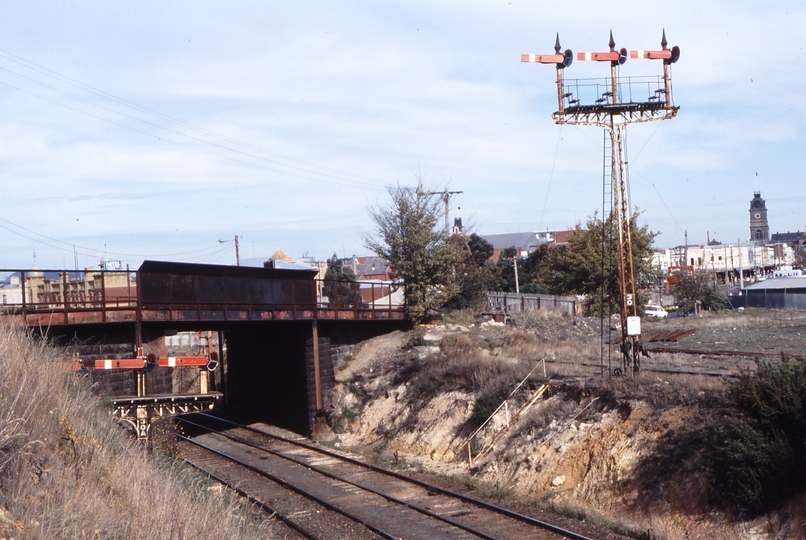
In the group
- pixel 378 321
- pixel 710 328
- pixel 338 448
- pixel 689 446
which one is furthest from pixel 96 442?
pixel 710 328

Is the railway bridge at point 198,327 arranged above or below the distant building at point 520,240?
below

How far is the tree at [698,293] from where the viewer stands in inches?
2329

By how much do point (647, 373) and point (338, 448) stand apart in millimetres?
10750

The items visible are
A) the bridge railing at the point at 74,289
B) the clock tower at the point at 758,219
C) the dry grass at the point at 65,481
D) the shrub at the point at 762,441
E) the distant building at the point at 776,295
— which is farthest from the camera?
the clock tower at the point at 758,219

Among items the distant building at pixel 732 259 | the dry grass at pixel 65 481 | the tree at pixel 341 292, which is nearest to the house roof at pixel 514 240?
the distant building at pixel 732 259

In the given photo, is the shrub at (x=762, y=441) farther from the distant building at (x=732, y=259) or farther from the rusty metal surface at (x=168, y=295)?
the distant building at (x=732, y=259)

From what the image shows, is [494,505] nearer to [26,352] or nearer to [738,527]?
[738,527]

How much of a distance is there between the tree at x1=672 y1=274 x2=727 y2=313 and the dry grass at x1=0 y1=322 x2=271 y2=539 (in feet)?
186

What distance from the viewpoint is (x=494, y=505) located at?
15695mm

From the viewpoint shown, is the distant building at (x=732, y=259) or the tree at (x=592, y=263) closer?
the tree at (x=592, y=263)

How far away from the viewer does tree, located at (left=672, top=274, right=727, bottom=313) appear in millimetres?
59156

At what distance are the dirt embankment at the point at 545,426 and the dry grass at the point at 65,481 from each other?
883 centimetres

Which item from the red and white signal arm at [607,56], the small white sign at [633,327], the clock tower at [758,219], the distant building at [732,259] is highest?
the clock tower at [758,219]

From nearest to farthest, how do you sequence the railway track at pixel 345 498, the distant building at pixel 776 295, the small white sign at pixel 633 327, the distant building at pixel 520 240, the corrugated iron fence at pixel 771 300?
the railway track at pixel 345 498, the small white sign at pixel 633 327, the corrugated iron fence at pixel 771 300, the distant building at pixel 776 295, the distant building at pixel 520 240
